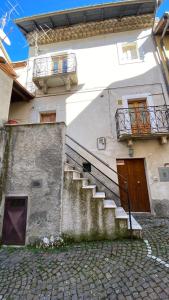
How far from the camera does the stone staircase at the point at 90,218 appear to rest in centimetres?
410

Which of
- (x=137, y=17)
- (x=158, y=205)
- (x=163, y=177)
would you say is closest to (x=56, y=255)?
(x=158, y=205)

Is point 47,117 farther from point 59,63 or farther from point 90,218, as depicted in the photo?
point 90,218

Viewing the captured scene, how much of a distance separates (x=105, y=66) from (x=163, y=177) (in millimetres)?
6029

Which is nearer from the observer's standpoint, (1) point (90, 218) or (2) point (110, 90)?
(1) point (90, 218)

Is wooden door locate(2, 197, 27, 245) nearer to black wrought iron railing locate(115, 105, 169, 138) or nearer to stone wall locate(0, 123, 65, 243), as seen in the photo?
stone wall locate(0, 123, 65, 243)

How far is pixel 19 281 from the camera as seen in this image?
2900 millimetres

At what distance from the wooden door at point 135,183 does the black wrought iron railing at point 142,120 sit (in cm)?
129

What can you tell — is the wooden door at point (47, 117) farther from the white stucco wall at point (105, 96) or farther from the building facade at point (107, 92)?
the white stucco wall at point (105, 96)

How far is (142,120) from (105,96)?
211 cm

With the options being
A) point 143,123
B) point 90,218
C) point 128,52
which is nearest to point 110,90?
point 143,123

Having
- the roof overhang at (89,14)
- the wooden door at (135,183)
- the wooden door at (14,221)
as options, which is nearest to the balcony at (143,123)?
the wooden door at (135,183)

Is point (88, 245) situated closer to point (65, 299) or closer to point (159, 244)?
point (65, 299)

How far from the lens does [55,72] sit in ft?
26.2

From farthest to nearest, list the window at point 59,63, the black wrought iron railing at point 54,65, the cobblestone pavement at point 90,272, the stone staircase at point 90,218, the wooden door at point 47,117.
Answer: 1. the window at point 59,63
2. the wooden door at point 47,117
3. the black wrought iron railing at point 54,65
4. the stone staircase at point 90,218
5. the cobblestone pavement at point 90,272
